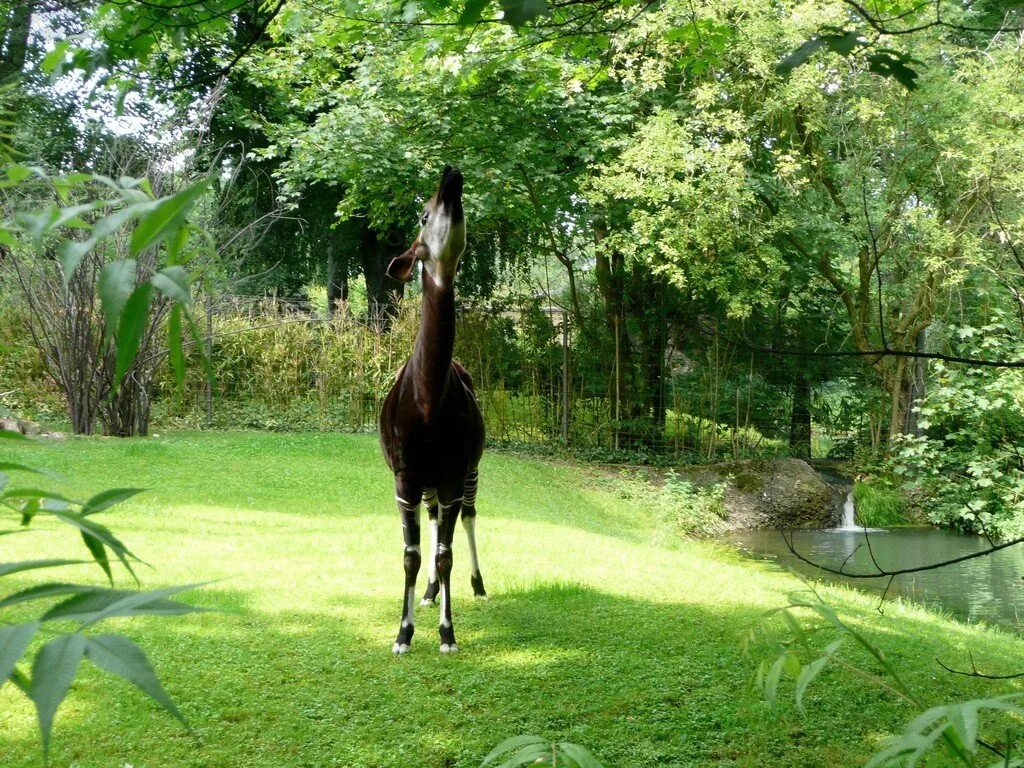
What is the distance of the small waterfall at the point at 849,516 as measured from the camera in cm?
1339

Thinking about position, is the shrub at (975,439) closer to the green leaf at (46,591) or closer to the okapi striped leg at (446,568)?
the okapi striped leg at (446,568)

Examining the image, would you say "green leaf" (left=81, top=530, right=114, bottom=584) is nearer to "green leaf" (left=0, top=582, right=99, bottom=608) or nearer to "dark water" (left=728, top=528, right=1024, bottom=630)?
"green leaf" (left=0, top=582, right=99, bottom=608)

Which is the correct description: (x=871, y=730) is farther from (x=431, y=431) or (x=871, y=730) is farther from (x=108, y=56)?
(x=108, y=56)

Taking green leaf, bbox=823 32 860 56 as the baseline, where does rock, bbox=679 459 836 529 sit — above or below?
below

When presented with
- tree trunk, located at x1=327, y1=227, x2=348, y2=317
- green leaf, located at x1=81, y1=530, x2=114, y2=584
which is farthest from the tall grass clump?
green leaf, located at x1=81, y1=530, x2=114, y2=584

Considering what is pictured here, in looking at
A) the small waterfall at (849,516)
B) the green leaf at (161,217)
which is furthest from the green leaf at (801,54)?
the small waterfall at (849,516)

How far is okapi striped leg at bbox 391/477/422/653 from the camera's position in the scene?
461cm

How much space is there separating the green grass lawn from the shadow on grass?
1cm

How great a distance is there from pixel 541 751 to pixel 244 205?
19.7 metres

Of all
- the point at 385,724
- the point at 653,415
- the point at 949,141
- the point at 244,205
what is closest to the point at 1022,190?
the point at 949,141

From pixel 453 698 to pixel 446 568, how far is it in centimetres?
88

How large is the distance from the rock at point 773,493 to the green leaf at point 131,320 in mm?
12518

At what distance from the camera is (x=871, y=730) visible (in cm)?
379

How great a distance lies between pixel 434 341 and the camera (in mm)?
4367
